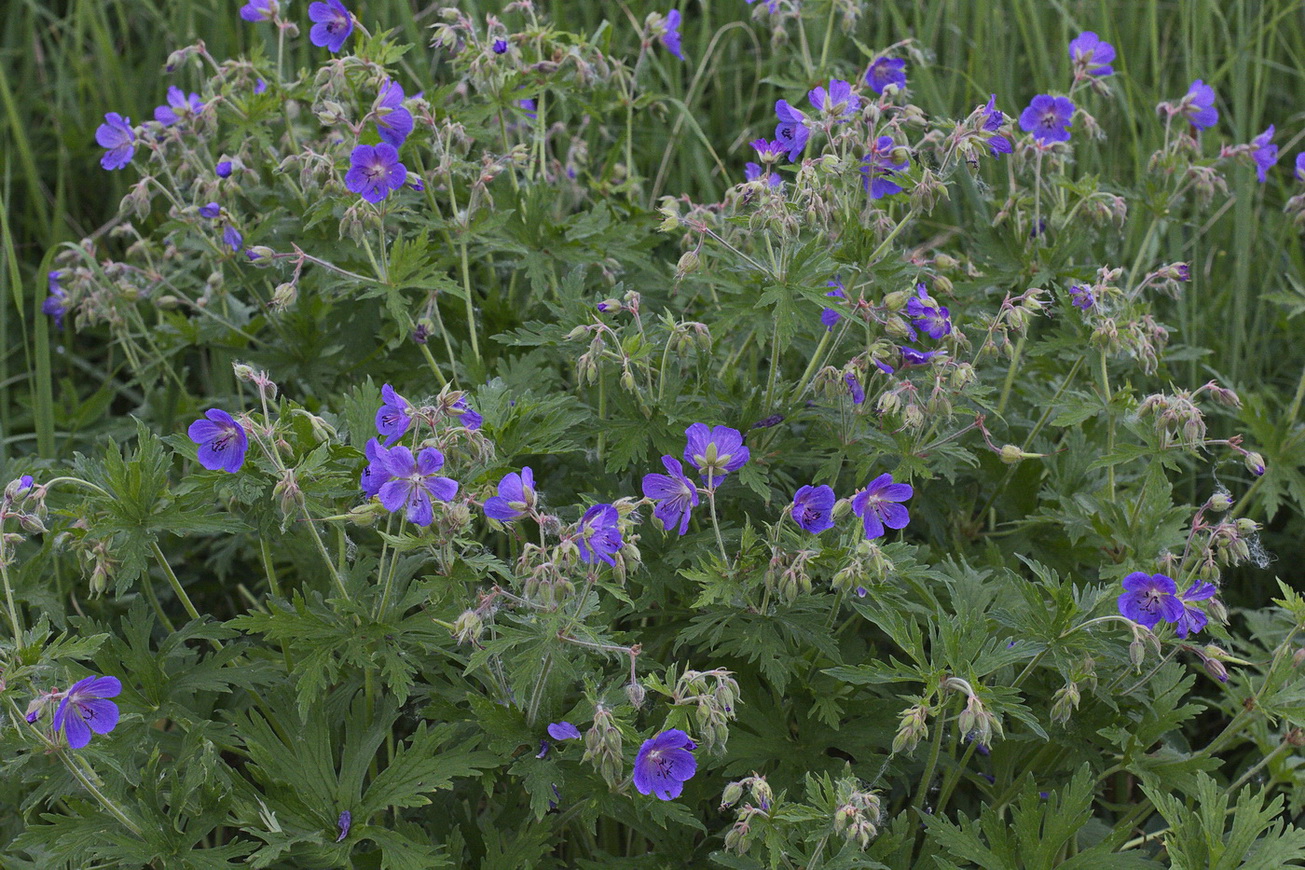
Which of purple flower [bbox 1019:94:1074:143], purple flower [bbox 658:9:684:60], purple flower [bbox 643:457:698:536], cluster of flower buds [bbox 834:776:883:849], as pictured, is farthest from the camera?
purple flower [bbox 658:9:684:60]

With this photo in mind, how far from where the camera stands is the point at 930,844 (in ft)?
6.79

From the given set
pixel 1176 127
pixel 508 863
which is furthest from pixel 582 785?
pixel 1176 127

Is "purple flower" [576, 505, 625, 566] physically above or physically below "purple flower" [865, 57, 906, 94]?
below

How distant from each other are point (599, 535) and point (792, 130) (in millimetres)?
1130

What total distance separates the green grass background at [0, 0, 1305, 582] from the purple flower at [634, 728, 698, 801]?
1.81 m

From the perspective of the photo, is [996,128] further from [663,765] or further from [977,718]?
[663,765]

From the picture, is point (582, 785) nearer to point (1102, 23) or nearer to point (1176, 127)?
point (1176, 127)

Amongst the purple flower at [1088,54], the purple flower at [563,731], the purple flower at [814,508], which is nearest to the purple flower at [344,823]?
the purple flower at [563,731]

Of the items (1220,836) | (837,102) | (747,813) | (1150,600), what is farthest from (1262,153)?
(747,813)

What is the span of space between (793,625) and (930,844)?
451mm

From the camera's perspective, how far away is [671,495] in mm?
1908

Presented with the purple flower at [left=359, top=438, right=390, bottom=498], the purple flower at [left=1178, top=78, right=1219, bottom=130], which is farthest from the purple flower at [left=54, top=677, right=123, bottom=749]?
the purple flower at [left=1178, top=78, right=1219, bottom=130]

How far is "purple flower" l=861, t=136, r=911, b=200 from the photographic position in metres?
2.27

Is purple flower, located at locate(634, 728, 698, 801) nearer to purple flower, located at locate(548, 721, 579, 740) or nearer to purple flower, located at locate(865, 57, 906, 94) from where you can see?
purple flower, located at locate(548, 721, 579, 740)
